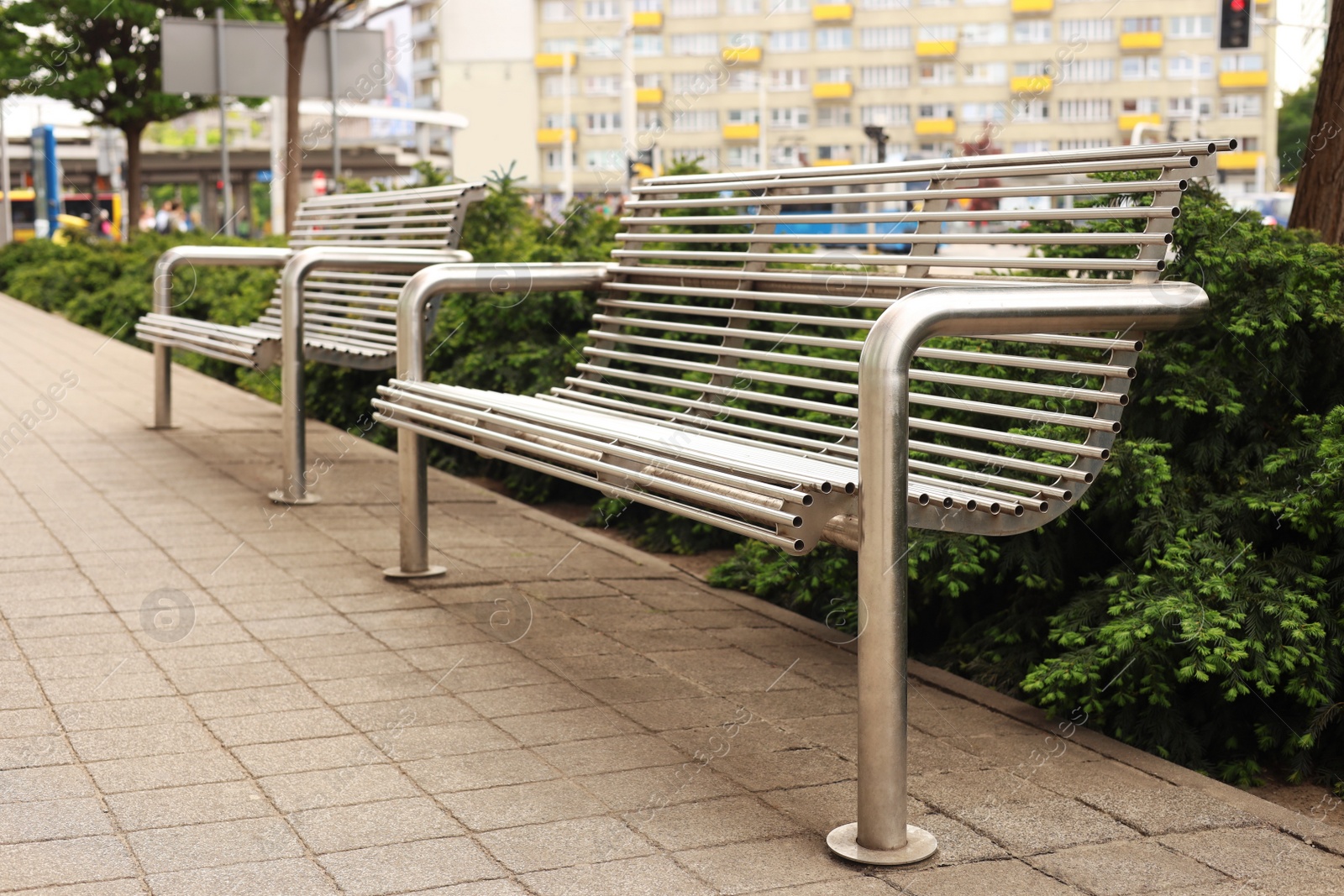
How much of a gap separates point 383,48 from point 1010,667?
38.9ft

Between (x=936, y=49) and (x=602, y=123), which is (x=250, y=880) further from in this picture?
(x=602, y=123)

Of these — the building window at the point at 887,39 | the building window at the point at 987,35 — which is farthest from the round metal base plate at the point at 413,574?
the building window at the point at 987,35

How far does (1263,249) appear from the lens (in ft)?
12.6

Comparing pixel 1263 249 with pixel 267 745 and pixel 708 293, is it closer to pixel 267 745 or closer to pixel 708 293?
pixel 708 293

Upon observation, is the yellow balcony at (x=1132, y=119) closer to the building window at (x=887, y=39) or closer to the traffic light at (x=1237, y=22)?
the building window at (x=887, y=39)

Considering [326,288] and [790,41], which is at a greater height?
[790,41]

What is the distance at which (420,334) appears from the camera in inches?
190

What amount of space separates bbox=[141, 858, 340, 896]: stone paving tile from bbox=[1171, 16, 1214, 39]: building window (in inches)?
3997

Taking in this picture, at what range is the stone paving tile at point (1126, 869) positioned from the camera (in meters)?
2.61

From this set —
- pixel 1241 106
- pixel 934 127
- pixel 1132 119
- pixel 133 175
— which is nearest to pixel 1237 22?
pixel 133 175

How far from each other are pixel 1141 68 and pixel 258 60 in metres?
85.8

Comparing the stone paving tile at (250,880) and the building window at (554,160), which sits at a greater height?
the building window at (554,160)

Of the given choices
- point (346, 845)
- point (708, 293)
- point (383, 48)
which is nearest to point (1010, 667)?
point (708, 293)

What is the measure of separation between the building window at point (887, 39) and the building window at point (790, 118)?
18.1 ft
